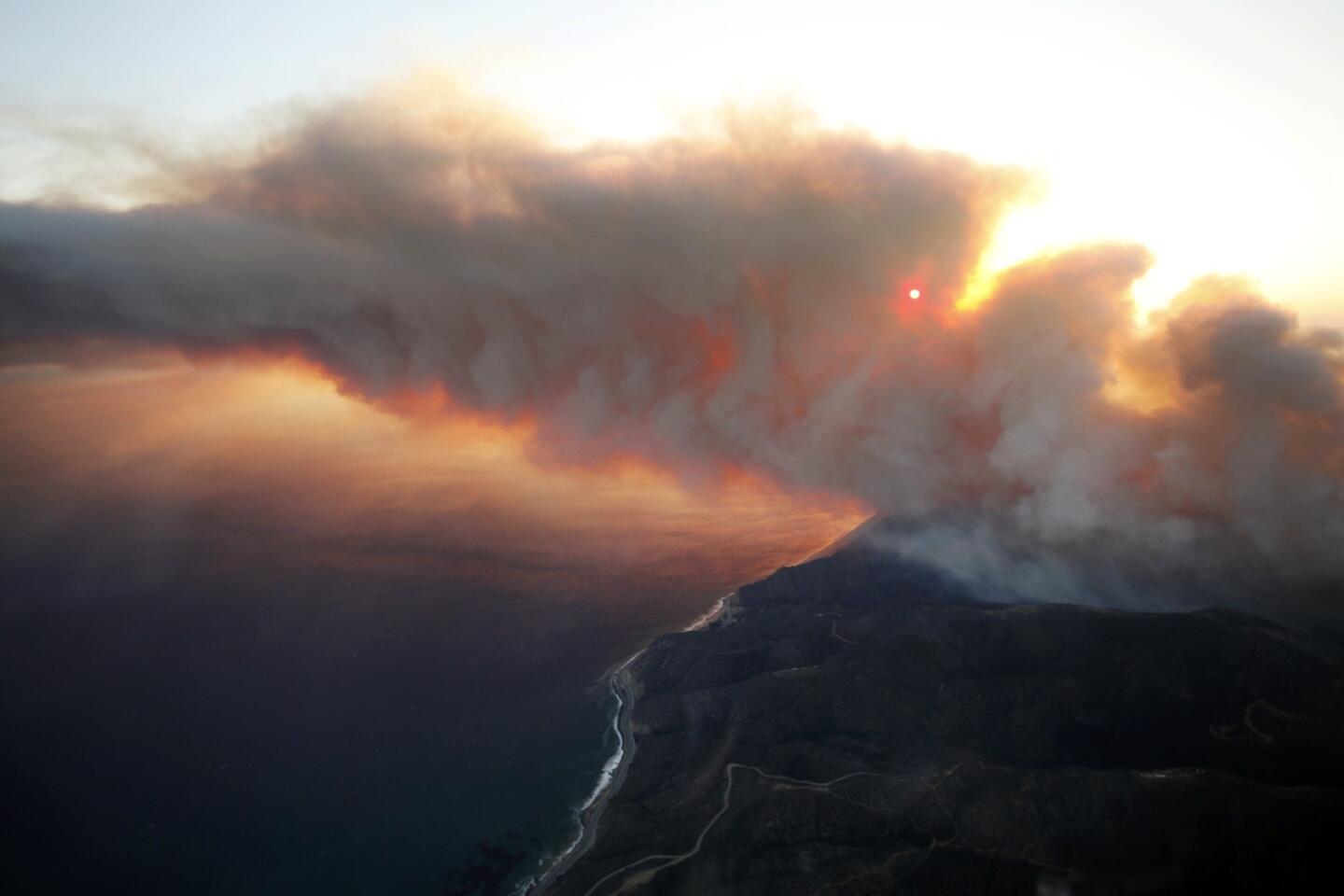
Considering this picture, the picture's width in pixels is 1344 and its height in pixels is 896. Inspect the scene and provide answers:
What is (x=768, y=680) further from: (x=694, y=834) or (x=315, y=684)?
(x=315, y=684)

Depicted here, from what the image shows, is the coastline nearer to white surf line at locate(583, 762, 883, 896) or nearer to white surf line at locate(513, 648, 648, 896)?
white surf line at locate(513, 648, 648, 896)

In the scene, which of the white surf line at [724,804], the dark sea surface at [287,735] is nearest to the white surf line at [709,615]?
the dark sea surface at [287,735]

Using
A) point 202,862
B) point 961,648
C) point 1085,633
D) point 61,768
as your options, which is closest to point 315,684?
point 61,768

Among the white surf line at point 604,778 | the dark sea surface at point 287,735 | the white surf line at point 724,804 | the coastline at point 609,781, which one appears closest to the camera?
the white surf line at point 724,804

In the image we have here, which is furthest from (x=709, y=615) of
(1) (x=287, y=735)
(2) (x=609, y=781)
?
(1) (x=287, y=735)

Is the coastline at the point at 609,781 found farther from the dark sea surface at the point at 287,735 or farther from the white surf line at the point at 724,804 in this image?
the white surf line at the point at 724,804

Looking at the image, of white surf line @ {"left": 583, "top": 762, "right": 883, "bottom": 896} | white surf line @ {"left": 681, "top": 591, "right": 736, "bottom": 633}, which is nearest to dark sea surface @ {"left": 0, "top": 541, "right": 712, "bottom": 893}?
white surf line @ {"left": 681, "top": 591, "right": 736, "bottom": 633}
